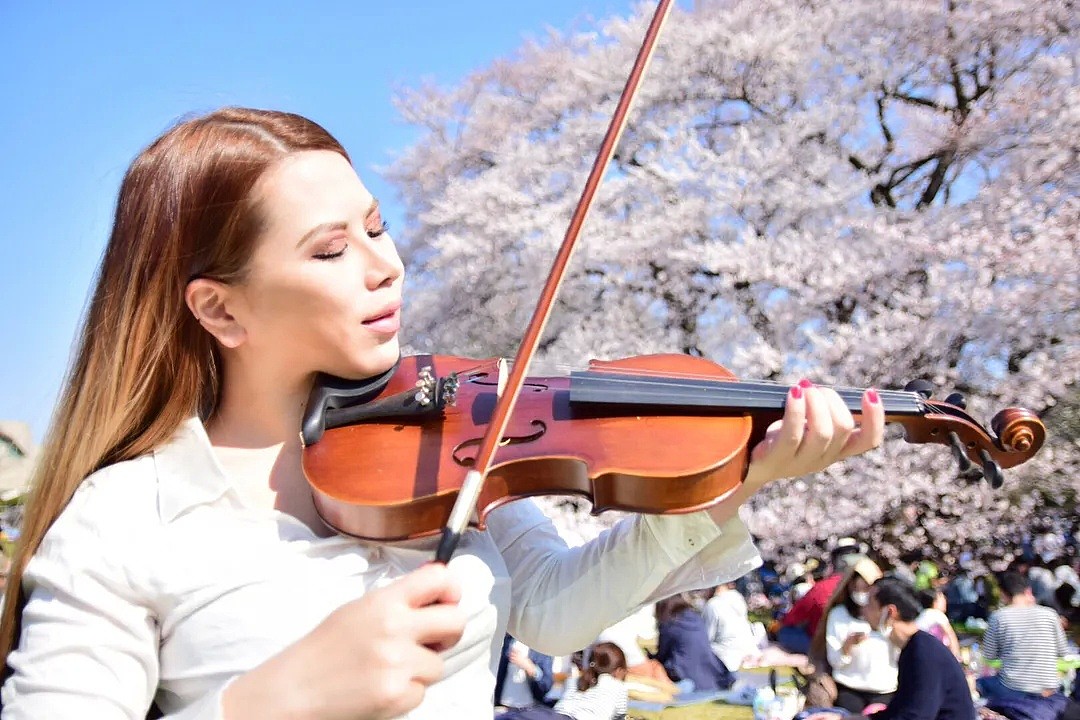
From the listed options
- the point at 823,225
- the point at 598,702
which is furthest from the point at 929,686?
the point at 823,225

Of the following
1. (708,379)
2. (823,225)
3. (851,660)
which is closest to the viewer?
(708,379)

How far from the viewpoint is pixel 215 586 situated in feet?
3.69

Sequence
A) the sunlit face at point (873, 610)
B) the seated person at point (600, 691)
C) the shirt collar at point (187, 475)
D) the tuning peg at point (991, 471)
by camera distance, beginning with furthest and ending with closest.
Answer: the seated person at point (600, 691) → the sunlit face at point (873, 610) → the tuning peg at point (991, 471) → the shirt collar at point (187, 475)

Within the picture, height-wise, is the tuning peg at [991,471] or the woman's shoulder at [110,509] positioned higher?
the tuning peg at [991,471]

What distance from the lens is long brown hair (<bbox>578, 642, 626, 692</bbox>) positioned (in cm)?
556

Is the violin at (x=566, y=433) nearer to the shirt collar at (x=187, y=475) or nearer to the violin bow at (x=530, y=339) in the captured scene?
the violin bow at (x=530, y=339)

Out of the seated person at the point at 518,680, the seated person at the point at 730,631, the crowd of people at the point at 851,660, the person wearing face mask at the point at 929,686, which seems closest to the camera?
the person wearing face mask at the point at 929,686

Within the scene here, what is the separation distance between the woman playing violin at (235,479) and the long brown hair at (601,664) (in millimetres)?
4377

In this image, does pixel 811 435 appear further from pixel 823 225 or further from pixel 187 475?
pixel 823 225

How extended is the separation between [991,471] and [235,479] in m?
1.18

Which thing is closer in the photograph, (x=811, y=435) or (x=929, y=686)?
(x=811, y=435)

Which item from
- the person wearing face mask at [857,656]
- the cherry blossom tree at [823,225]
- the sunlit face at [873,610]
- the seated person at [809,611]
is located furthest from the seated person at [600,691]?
the cherry blossom tree at [823,225]

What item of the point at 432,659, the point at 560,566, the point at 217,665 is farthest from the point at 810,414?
the point at 217,665

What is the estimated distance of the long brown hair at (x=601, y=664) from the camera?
5.56 m
